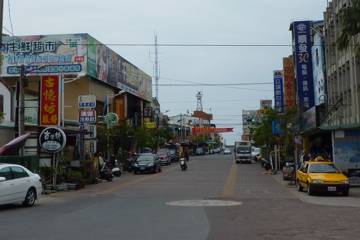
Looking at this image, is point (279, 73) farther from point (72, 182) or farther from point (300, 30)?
point (72, 182)

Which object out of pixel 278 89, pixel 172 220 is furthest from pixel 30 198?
pixel 278 89

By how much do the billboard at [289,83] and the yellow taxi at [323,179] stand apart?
27.6m

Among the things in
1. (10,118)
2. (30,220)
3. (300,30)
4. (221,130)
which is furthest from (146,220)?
(221,130)

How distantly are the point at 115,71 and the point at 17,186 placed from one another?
4262 cm

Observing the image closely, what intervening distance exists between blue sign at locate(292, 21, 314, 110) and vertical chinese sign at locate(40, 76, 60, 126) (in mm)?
21149

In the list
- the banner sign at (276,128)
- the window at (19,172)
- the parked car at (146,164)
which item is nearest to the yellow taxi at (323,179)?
the window at (19,172)

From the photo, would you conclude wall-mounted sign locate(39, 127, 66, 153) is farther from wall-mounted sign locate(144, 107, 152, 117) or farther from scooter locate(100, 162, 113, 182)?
wall-mounted sign locate(144, 107, 152, 117)

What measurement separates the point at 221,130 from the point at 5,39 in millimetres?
89552

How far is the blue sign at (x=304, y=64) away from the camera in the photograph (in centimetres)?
4528

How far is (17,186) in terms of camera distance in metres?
19.8

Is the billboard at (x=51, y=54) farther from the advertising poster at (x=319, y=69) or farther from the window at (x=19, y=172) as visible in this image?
the window at (x=19, y=172)

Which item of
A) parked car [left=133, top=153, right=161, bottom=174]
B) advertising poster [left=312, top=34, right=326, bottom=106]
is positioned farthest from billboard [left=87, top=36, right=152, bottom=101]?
advertising poster [left=312, top=34, right=326, bottom=106]

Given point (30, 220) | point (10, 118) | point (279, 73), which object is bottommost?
point (30, 220)

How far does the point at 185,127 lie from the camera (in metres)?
142
